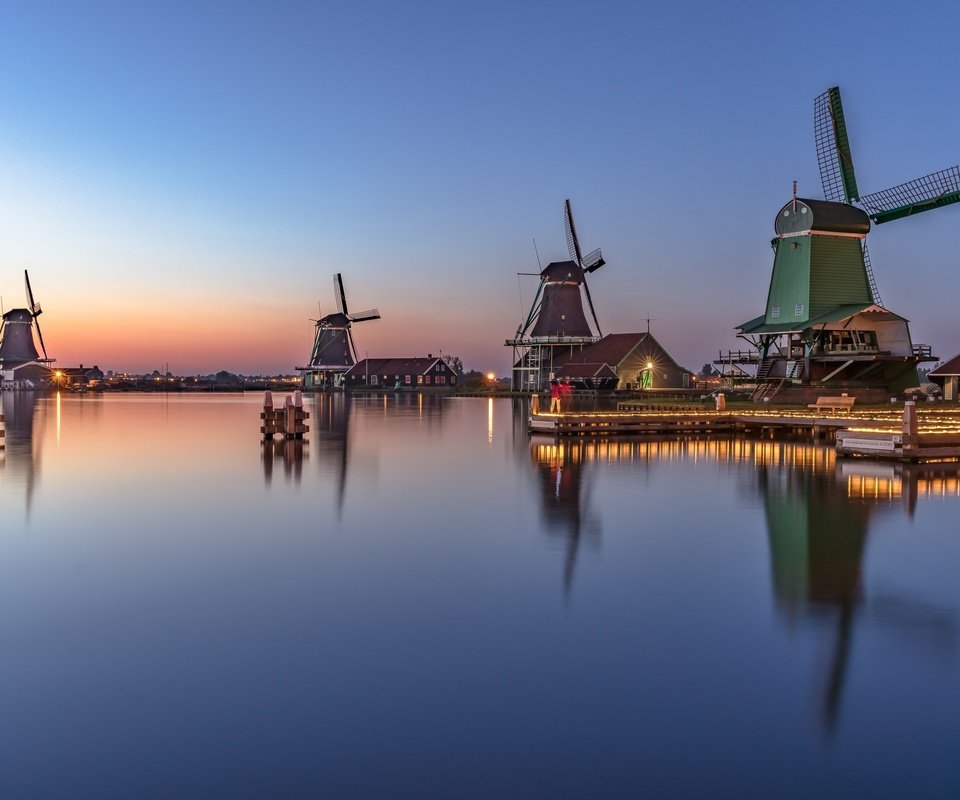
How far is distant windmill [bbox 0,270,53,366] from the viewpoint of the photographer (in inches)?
4257

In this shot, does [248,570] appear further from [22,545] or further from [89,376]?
[89,376]

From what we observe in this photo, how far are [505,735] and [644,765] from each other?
2.81 ft

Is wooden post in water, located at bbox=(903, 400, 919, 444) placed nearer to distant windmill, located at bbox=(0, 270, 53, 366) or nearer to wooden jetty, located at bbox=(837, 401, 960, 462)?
wooden jetty, located at bbox=(837, 401, 960, 462)

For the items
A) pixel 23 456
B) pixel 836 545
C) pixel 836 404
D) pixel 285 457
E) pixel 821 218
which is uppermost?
pixel 821 218

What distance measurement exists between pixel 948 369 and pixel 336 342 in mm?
71333

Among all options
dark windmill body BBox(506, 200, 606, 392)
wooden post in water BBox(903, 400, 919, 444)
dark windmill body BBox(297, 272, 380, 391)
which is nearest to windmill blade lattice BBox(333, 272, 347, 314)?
dark windmill body BBox(297, 272, 380, 391)

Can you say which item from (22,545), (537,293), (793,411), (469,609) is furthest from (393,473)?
(537,293)

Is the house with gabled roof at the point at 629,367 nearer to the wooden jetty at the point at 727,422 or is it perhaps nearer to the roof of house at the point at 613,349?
the roof of house at the point at 613,349

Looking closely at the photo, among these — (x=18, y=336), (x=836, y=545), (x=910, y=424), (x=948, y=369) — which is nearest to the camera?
(x=836, y=545)

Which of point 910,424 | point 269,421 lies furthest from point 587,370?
point 910,424

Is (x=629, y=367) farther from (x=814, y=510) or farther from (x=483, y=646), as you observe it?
(x=483, y=646)

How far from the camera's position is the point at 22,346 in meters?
109

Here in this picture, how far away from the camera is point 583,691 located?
5676 mm

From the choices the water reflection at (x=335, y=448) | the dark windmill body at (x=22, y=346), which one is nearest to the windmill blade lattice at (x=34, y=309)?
the dark windmill body at (x=22, y=346)
